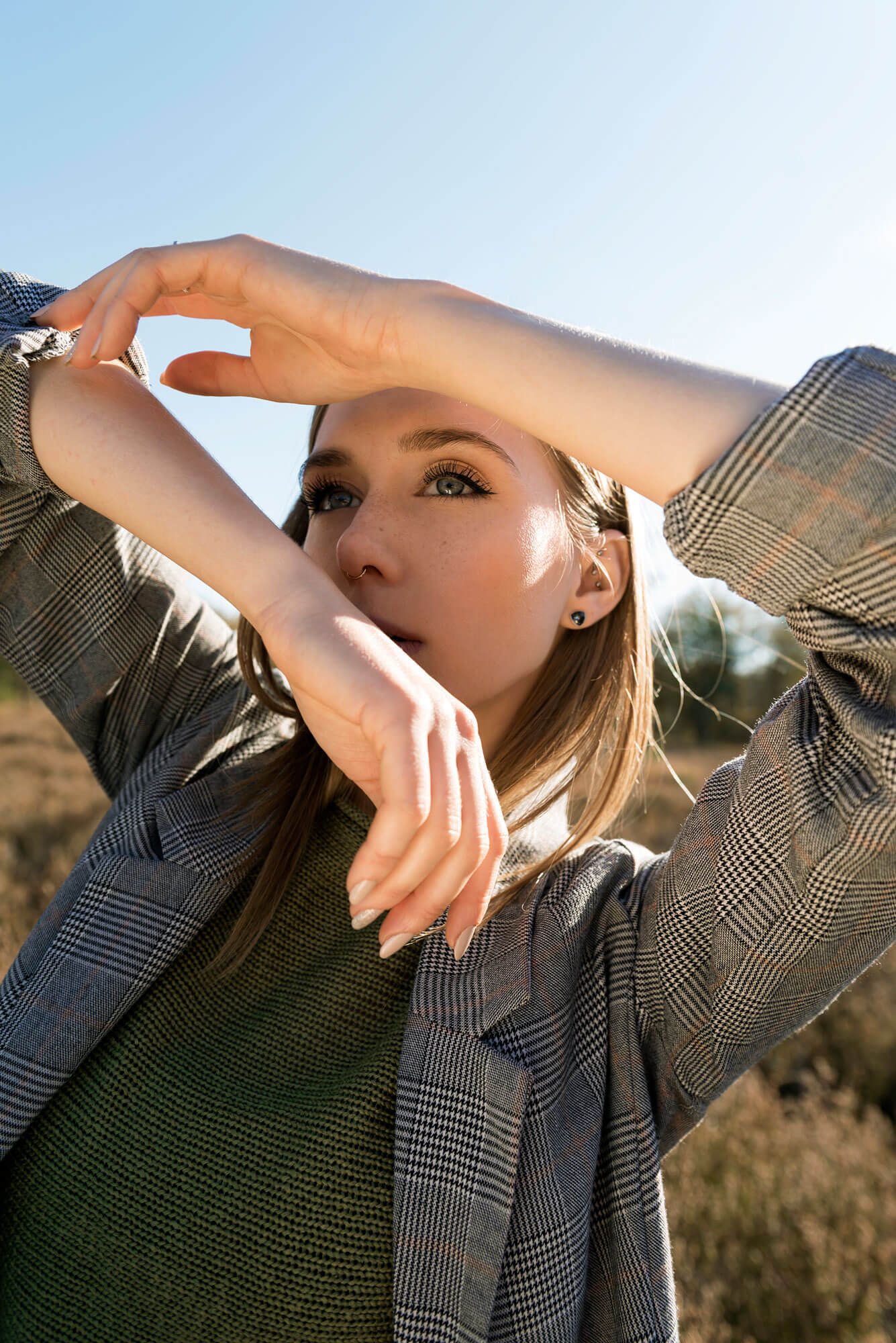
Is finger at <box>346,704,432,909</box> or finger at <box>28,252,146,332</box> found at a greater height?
finger at <box>28,252,146,332</box>

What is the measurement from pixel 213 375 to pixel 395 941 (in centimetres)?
121

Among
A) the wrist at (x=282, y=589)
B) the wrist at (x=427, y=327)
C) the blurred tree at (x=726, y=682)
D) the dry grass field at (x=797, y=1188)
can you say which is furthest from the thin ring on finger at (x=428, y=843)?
the blurred tree at (x=726, y=682)

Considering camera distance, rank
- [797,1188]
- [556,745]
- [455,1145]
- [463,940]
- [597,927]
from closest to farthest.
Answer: [463,940], [455,1145], [597,927], [556,745], [797,1188]

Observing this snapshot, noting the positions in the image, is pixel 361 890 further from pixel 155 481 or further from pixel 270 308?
pixel 270 308

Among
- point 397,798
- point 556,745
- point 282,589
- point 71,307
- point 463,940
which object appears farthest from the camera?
point 556,745

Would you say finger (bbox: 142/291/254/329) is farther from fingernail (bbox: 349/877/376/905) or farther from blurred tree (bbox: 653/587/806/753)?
blurred tree (bbox: 653/587/806/753)

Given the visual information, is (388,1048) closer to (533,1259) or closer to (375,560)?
(533,1259)

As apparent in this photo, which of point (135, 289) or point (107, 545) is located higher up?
point (135, 289)

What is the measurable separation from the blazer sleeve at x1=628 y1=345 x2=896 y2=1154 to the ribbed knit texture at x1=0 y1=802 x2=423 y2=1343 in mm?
544

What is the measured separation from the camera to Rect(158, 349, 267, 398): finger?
1.80 m

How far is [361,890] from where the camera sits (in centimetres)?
114

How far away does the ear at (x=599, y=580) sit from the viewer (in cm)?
209

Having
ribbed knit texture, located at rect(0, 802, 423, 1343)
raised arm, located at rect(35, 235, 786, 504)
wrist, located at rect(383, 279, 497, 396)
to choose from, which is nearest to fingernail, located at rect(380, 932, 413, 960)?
ribbed knit texture, located at rect(0, 802, 423, 1343)

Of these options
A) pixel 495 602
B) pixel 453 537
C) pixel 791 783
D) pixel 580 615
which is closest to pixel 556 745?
pixel 580 615
